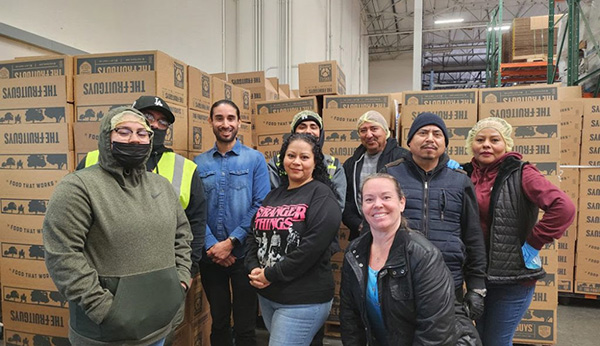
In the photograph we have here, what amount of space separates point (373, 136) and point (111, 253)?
1.65 m

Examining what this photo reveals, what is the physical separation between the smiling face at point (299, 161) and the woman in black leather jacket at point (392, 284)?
1.19 feet

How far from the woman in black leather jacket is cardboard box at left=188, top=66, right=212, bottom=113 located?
161cm

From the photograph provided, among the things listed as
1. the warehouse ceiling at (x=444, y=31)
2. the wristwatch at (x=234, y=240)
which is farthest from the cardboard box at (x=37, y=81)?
the warehouse ceiling at (x=444, y=31)

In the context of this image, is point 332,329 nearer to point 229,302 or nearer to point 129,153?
point 229,302

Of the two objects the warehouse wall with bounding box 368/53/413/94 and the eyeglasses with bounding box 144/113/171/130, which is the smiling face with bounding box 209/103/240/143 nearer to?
the eyeglasses with bounding box 144/113/171/130

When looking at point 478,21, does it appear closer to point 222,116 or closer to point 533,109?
point 533,109

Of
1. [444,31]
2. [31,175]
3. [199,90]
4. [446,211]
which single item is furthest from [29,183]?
[444,31]

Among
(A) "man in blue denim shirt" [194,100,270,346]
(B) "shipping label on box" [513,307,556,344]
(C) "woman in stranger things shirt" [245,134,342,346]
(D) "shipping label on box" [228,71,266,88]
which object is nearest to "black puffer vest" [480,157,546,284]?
(C) "woman in stranger things shirt" [245,134,342,346]

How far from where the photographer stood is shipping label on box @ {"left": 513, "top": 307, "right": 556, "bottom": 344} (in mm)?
2582

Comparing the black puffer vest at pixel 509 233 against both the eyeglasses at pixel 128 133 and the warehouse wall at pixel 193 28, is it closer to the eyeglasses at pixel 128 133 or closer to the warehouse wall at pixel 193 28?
the eyeglasses at pixel 128 133

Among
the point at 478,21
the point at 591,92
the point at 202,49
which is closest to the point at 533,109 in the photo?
the point at 591,92

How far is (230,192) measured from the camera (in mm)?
2002

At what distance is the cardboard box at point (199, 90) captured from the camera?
2389 millimetres

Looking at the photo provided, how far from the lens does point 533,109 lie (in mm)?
2580
